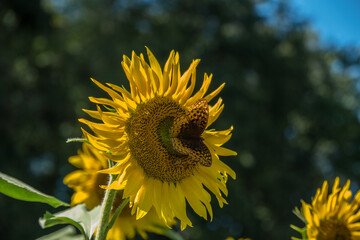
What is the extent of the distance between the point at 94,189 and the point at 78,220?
29.0 inches

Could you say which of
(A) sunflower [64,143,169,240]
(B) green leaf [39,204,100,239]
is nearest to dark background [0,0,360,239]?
(A) sunflower [64,143,169,240]

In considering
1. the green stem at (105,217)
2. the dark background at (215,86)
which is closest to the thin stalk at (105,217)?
the green stem at (105,217)

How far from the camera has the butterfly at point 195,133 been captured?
4.28ft

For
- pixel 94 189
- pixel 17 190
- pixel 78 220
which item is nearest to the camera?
pixel 17 190

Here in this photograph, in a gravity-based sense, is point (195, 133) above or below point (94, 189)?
above

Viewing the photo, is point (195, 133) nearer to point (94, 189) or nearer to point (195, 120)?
point (195, 120)

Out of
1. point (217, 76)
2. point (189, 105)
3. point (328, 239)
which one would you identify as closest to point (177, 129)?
point (189, 105)

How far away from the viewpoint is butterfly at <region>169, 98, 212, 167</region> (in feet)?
4.28

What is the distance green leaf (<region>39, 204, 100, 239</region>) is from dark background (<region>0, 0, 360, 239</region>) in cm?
1109

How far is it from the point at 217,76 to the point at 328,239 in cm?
1589

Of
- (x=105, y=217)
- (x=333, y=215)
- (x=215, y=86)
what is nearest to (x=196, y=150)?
(x=105, y=217)

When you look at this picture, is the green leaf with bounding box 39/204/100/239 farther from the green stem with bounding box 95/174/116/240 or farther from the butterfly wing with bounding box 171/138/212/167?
the butterfly wing with bounding box 171/138/212/167

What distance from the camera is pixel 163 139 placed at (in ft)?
4.98

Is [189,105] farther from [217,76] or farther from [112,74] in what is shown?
[217,76]
